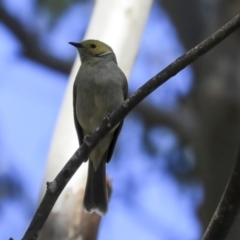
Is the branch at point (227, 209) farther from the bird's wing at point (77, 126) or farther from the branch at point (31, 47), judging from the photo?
the branch at point (31, 47)

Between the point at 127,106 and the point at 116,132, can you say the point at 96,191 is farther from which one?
the point at 127,106

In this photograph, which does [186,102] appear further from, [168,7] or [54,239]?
[54,239]

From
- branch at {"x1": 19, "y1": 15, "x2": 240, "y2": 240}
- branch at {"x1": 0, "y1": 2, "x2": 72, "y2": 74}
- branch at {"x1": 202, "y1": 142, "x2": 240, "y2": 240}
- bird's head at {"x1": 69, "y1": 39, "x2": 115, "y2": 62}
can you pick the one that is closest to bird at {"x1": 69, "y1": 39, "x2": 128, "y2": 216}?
bird's head at {"x1": 69, "y1": 39, "x2": 115, "y2": 62}

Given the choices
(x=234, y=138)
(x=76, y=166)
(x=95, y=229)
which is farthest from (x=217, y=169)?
(x=76, y=166)

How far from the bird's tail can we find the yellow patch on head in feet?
2.15

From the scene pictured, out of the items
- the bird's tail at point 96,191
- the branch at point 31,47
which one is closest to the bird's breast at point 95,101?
the bird's tail at point 96,191

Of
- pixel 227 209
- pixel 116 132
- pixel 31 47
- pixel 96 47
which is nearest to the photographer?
pixel 227 209

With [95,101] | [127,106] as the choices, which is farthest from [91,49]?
[127,106]

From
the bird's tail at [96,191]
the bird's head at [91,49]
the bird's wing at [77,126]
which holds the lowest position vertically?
the bird's tail at [96,191]

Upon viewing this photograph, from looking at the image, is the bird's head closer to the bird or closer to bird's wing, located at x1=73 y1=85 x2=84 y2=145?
the bird

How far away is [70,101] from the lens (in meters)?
3.41

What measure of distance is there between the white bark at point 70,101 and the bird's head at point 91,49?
70 millimetres

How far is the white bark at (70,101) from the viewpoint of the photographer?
2.99 metres

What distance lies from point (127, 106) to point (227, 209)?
0.46 m
